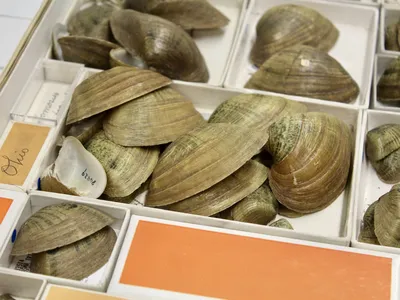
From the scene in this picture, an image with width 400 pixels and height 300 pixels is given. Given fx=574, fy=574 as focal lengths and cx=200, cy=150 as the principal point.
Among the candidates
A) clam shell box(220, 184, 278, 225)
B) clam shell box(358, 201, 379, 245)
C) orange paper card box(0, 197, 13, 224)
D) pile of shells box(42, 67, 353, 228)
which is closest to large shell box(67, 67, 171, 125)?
pile of shells box(42, 67, 353, 228)

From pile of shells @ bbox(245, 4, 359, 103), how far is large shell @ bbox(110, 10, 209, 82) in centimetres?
17

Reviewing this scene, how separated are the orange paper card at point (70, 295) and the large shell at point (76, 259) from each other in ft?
0.20

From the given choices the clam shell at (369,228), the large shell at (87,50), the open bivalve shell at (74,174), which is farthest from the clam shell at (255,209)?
the large shell at (87,50)

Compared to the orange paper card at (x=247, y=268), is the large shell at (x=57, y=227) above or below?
below

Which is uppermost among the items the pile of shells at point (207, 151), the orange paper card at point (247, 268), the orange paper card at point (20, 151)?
the pile of shells at point (207, 151)

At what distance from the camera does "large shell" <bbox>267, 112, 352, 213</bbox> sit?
49.3 inches

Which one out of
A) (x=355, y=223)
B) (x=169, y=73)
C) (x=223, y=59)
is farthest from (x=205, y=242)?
(x=223, y=59)

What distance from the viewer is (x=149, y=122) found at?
52.5 inches

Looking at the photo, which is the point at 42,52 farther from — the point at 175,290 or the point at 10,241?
the point at 175,290

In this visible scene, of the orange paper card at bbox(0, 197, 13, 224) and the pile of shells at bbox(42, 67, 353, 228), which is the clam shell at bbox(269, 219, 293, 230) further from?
the orange paper card at bbox(0, 197, 13, 224)

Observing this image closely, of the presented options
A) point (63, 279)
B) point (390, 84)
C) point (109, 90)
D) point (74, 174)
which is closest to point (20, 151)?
point (74, 174)

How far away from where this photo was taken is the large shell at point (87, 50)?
153cm

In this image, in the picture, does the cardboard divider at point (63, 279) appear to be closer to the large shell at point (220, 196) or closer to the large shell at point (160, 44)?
the large shell at point (220, 196)

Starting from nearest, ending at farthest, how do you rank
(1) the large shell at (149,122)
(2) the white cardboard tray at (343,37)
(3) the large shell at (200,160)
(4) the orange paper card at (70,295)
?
(4) the orange paper card at (70,295) → (3) the large shell at (200,160) → (1) the large shell at (149,122) → (2) the white cardboard tray at (343,37)
